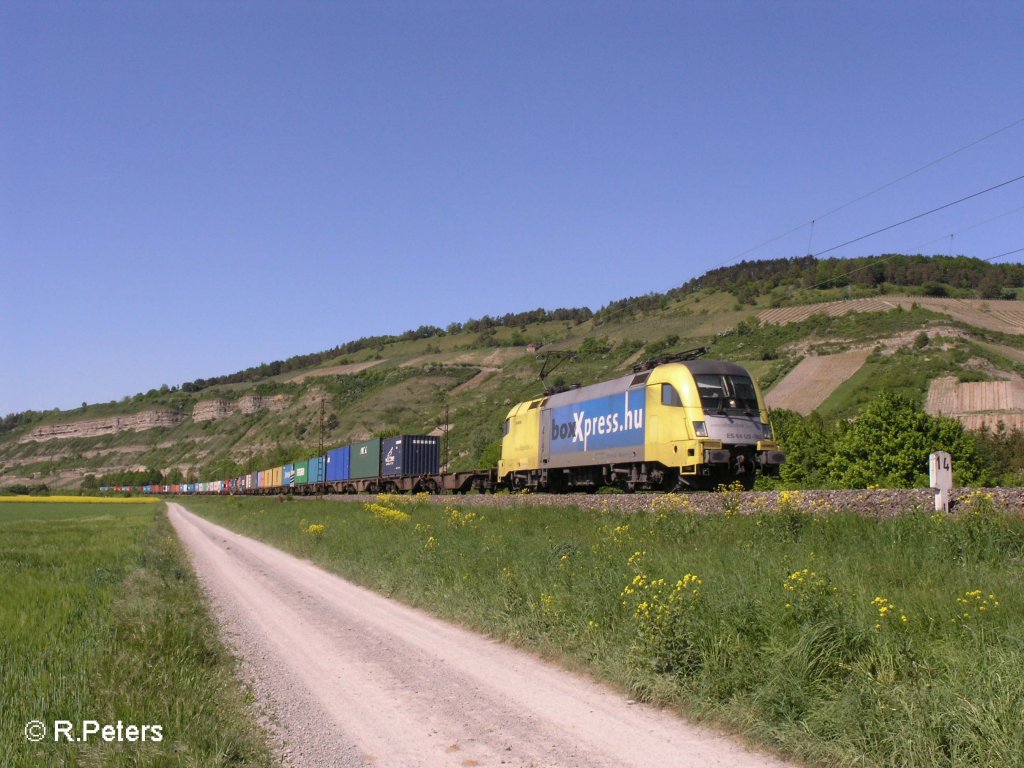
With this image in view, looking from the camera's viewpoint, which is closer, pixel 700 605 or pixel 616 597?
pixel 700 605

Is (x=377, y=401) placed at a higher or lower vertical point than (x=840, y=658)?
higher

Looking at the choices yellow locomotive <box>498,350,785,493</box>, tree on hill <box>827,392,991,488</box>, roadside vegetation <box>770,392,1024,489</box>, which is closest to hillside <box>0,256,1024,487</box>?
roadside vegetation <box>770,392,1024,489</box>

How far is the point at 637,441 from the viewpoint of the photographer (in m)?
25.0

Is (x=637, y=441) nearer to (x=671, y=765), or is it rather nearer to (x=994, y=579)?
(x=994, y=579)

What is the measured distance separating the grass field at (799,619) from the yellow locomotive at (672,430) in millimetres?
7621

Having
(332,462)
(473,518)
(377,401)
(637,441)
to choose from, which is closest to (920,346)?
(332,462)

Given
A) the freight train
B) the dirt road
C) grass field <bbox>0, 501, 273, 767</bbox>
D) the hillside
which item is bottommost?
the dirt road

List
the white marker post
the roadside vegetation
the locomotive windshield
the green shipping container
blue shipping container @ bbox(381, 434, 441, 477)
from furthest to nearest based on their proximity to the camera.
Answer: the green shipping container, blue shipping container @ bbox(381, 434, 441, 477), the roadside vegetation, the locomotive windshield, the white marker post

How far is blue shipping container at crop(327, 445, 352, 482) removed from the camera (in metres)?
64.4

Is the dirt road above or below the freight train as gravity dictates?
below

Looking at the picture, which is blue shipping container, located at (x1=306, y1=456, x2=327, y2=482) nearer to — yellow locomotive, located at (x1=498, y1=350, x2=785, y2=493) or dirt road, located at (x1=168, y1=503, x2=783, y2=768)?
yellow locomotive, located at (x1=498, y1=350, x2=785, y2=493)

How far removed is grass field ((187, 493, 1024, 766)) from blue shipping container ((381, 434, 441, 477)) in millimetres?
36649

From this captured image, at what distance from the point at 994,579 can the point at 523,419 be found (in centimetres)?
2753

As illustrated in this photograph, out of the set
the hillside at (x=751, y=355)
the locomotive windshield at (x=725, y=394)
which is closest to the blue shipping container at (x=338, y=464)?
the hillside at (x=751, y=355)
